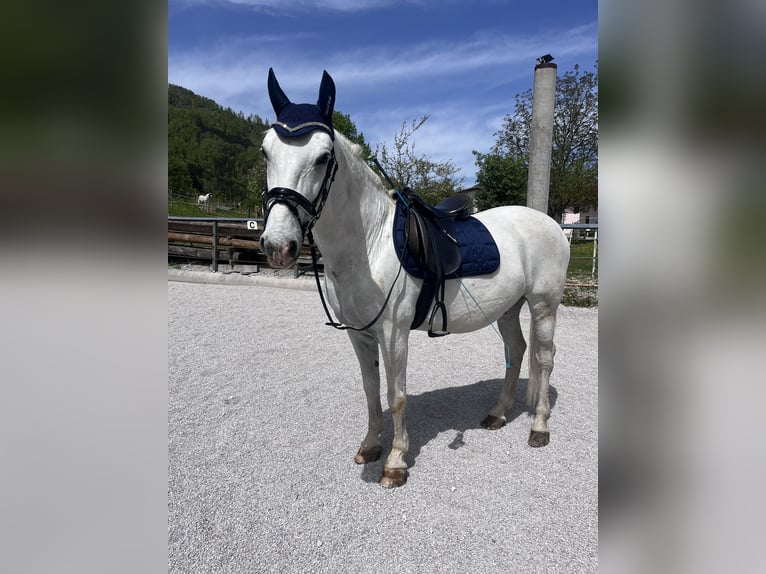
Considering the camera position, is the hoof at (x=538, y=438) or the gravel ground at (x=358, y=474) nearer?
the gravel ground at (x=358, y=474)

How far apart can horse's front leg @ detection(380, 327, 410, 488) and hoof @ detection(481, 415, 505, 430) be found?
97 cm

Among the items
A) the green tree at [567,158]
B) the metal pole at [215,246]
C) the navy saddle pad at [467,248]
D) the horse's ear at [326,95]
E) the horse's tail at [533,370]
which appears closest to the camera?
the horse's ear at [326,95]

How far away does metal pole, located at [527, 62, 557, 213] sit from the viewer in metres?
6.49

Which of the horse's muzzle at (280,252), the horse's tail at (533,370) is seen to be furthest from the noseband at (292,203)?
the horse's tail at (533,370)

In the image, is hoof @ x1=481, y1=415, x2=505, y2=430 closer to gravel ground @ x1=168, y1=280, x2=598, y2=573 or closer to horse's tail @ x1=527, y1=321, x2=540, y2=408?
gravel ground @ x1=168, y1=280, x2=598, y2=573

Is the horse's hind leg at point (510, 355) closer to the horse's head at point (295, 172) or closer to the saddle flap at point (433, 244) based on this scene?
the saddle flap at point (433, 244)

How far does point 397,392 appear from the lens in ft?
8.40

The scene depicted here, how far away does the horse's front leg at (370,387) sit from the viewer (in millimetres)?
2707

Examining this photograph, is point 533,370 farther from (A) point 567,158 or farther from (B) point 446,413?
(A) point 567,158

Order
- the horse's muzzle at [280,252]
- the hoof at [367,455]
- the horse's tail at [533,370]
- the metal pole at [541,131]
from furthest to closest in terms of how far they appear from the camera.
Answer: the metal pole at [541,131]
the horse's tail at [533,370]
the hoof at [367,455]
the horse's muzzle at [280,252]
